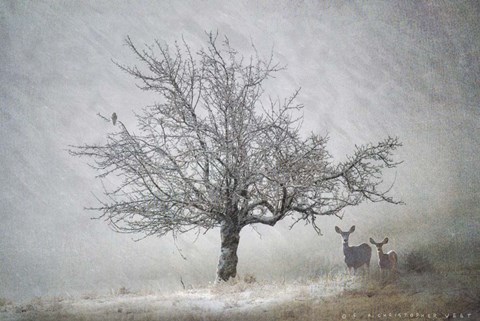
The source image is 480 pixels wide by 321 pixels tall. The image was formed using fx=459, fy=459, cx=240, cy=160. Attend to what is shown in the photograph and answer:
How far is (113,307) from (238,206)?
10.6ft

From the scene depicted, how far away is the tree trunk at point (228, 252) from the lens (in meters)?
9.18

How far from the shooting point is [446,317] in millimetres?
5543

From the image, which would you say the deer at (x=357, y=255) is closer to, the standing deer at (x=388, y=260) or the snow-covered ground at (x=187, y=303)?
the standing deer at (x=388, y=260)

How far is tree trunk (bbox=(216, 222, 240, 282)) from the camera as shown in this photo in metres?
9.18

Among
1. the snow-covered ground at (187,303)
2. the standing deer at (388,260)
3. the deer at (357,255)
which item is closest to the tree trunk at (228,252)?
the snow-covered ground at (187,303)

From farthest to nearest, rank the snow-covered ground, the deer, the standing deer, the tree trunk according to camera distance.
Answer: the tree trunk → the deer → the standing deer → the snow-covered ground

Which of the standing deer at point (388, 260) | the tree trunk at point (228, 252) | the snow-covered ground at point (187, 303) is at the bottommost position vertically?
the snow-covered ground at point (187, 303)

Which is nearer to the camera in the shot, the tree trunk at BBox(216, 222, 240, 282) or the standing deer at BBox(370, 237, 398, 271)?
the standing deer at BBox(370, 237, 398, 271)

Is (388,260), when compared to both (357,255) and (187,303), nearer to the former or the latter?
(357,255)

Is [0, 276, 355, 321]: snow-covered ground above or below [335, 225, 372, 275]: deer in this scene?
below

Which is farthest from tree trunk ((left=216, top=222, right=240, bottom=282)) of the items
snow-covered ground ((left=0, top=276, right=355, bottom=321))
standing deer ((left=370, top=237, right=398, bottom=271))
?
standing deer ((left=370, top=237, right=398, bottom=271))

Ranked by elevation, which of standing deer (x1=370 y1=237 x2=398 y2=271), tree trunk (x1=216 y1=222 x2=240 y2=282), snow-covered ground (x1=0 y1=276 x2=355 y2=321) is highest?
tree trunk (x1=216 y1=222 x2=240 y2=282)

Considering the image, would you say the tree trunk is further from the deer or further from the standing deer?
the standing deer

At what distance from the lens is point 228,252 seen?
30.6 ft
